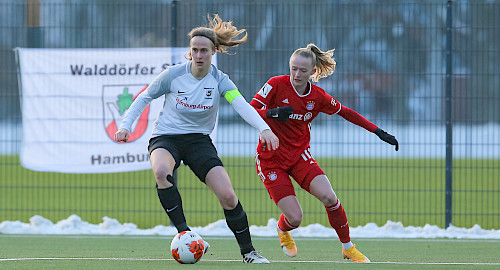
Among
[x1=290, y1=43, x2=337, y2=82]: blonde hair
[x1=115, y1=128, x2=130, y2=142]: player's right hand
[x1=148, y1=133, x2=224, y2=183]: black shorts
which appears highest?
[x1=290, y1=43, x2=337, y2=82]: blonde hair

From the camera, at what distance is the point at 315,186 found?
8.06 meters

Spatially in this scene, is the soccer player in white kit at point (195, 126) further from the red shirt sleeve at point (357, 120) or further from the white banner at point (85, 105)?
the white banner at point (85, 105)

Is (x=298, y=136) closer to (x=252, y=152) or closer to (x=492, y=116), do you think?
(x=252, y=152)

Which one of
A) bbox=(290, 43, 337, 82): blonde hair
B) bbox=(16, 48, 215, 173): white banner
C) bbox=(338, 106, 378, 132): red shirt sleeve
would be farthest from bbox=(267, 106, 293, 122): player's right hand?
bbox=(16, 48, 215, 173): white banner

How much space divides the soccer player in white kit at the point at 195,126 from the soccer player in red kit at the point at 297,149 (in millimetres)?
581

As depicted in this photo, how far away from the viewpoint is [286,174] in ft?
27.3

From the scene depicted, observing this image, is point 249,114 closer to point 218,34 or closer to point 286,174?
point 218,34

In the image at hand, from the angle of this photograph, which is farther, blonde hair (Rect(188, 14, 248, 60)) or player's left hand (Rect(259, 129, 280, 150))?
blonde hair (Rect(188, 14, 248, 60))

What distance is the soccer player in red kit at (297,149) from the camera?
8.10 metres

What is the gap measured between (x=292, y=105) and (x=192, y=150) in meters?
1.03

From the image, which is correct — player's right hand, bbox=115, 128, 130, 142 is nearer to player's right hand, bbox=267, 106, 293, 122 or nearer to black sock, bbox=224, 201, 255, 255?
black sock, bbox=224, 201, 255, 255

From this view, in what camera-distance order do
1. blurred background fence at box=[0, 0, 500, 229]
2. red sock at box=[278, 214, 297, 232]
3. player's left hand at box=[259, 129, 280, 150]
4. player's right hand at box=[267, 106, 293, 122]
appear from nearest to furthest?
player's left hand at box=[259, 129, 280, 150]
player's right hand at box=[267, 106, 293, 122]
red sock at box=[278, 214, 297, 232]
blurred background fence at box=[0, 0, 500, 229]

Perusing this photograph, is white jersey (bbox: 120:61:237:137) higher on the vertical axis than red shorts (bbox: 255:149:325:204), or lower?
higher

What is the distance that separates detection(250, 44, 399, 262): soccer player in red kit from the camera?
8.10m
